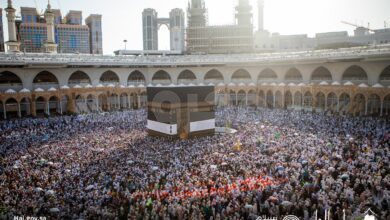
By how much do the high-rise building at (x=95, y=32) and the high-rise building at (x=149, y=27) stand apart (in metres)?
23.7

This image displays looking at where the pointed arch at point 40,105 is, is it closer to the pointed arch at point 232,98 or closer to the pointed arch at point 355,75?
the pointed arch at point 232,98

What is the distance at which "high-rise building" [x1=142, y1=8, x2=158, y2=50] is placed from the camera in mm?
155875

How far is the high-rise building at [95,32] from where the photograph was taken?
141250 millimetres

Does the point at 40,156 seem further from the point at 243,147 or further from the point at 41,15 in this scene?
the point at 41,15

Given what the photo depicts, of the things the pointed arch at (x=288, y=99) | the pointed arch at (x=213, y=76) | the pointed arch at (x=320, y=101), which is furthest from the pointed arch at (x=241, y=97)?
the pointed arch at (x=320, y=101)

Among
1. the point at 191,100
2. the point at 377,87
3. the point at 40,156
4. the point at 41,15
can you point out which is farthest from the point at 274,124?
the point at 41,15

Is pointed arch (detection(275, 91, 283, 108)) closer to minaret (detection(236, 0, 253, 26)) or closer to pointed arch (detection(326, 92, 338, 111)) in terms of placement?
pointed arch (detection(326, 92, 338, 111))

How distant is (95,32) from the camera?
142500 mm

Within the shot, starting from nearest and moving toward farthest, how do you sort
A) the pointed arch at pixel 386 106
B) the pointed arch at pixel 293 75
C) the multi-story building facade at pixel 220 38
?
the pointed arch at pixel 386 106 < the pointed arch at pixel 293 75 < the multi-story building facade at pixel 220 38

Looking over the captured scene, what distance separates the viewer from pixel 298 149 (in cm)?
1827

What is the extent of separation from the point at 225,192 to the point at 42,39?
135 meters

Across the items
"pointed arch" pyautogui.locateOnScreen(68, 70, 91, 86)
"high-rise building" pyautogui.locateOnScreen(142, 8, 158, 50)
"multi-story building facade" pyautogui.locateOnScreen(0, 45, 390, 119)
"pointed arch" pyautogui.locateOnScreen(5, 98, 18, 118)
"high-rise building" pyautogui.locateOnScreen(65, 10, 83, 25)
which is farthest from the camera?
"high-rise building" pyautogui.locateOnScreen(142, 8, 158, 50)

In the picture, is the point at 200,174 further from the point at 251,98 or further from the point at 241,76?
the point at 241,76

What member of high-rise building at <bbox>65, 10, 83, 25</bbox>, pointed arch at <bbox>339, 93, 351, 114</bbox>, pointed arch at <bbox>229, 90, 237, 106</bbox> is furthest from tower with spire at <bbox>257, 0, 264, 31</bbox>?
high-rise building at <bbox>65, 10, 83, 25</bbox>
